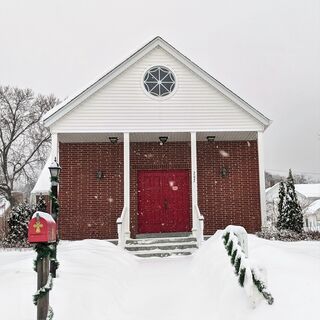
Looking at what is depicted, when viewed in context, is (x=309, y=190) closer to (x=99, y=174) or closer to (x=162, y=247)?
(x=99, y=174)

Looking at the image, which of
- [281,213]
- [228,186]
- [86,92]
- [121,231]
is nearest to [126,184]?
[121,231]

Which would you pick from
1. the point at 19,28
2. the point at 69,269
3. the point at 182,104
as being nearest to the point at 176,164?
the point at 182,104

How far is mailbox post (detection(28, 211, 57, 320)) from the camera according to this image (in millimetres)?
4977

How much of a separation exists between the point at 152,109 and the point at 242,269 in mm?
8675

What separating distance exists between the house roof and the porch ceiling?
0.77 m

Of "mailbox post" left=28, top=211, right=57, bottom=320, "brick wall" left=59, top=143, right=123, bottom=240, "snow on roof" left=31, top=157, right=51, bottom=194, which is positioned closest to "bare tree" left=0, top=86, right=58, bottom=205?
"snow on roof" left=31, top=157, right=51, bottom=194

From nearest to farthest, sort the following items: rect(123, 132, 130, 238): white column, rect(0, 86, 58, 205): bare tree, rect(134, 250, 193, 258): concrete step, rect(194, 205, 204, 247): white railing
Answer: rect(134, 250, 193, 258): concrete step < rect(194, 205, 204, 247): white railing < rect(123, 132, 130, 238): white column < rect(0, 86, 58, 205): bare tree

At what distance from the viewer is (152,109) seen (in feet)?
45.8

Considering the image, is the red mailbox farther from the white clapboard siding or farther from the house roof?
the house roof

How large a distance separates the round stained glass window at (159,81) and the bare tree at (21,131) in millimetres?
24231

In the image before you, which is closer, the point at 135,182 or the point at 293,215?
the point at 293,215

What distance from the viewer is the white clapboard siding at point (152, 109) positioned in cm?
1370

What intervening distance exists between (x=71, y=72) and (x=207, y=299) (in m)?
59.3

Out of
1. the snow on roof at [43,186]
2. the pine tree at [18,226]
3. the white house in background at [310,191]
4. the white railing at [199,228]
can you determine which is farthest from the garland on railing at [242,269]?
the white house in background at [310,191]
